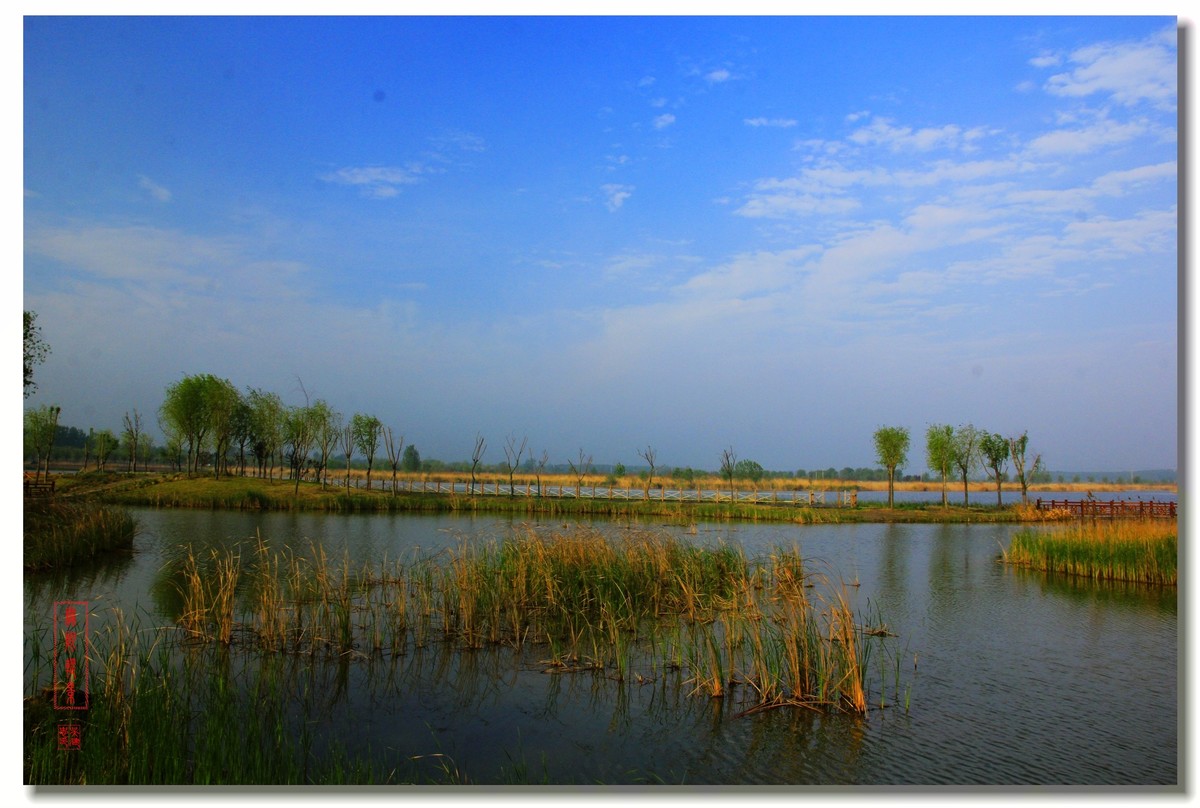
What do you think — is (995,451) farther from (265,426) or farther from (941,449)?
(265,426)

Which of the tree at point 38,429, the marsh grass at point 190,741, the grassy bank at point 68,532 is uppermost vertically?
the tree at point 38,429

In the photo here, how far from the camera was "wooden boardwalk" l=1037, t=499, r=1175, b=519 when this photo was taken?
27.3 metres

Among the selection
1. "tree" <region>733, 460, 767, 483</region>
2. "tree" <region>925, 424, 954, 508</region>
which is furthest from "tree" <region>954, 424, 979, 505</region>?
"tree" <region>733, 460, 767, 483</region>

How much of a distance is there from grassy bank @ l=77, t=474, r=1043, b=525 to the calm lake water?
17.4 meters

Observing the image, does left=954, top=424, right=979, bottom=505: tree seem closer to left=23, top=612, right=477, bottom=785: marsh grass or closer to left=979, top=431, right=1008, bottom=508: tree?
left=979, top=431, right=1008, bottom=508: tree

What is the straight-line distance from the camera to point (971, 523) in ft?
105

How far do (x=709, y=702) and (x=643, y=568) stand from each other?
14.3 ft

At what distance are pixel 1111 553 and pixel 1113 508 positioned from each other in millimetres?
15649

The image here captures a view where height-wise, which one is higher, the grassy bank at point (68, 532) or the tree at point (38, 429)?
the tree at point (38, 429)

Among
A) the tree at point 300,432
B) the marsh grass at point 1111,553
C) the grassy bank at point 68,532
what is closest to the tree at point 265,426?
the tree at point 300,432

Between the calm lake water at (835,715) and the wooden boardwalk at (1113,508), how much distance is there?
58.2ft

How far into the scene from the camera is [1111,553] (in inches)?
650

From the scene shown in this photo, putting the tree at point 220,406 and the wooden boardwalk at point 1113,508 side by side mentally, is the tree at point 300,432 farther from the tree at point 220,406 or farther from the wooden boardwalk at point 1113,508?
the wooden boardwalk at point 1113,508

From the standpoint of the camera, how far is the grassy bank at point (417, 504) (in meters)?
29.9
